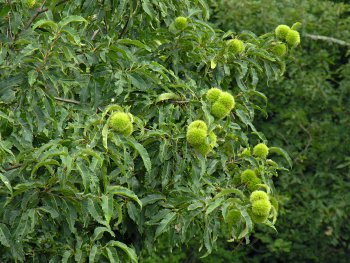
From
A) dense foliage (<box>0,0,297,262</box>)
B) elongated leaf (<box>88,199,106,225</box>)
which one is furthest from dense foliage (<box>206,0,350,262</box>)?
elongated leaf (<box>88,199,106,225</box>)

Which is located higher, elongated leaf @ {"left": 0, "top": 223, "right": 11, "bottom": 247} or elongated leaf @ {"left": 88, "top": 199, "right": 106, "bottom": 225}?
elongated leaf @ {"left": 88, "top": 199, "right": 106, "bottom": 225}

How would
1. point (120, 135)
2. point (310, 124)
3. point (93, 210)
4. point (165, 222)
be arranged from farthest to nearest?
point (310, 124)
point (165, 222)
point (93, 210)
point (120, 135)

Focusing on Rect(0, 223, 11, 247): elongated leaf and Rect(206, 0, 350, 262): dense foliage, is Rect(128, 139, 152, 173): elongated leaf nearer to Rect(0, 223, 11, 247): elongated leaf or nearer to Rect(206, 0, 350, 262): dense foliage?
Rect(0, 223, 11, 247): elongated leaf

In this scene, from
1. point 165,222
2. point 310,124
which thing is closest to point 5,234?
point 165,222

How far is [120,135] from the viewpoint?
8.76 ft

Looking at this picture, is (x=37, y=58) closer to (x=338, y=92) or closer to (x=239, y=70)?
(x=239, y=70)

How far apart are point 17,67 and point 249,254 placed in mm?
4567

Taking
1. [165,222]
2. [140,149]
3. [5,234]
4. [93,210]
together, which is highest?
[140,149]

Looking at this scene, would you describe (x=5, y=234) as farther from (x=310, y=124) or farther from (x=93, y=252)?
(x=310, y=124)

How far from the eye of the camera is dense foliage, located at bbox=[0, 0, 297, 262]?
2.80 meters

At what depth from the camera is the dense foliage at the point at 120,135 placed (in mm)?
2805

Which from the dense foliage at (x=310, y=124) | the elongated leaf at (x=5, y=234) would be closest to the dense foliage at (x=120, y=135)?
the elongated leaf at (x=5, y=234)

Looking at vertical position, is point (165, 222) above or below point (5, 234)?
below

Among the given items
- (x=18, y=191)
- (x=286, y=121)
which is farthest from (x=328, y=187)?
(x=18, y=191)
